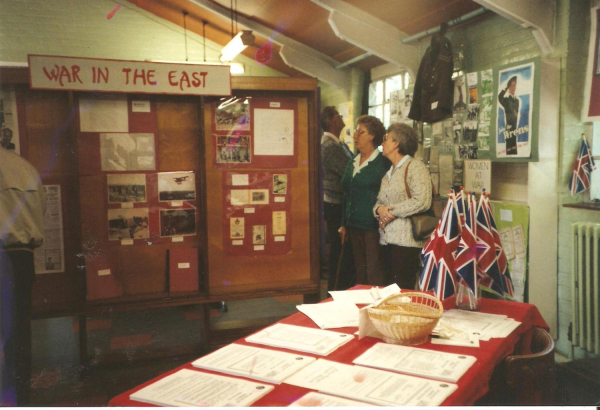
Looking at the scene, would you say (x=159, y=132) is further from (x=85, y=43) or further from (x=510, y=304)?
(x=85, y=43)

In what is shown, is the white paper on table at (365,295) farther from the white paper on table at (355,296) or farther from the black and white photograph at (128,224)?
the black and white photograph at (128,224)

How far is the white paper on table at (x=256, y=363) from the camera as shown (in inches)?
56.7

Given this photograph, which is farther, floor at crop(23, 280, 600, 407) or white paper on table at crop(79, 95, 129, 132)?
white paper on table at crop(79, 95, 129, 132)

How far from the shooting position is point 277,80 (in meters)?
3.55

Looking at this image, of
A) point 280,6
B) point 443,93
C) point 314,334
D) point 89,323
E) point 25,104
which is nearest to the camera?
point 314,334

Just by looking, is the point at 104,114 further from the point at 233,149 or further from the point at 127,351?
the point at 127,351

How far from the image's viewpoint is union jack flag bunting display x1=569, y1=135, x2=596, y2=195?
315cm

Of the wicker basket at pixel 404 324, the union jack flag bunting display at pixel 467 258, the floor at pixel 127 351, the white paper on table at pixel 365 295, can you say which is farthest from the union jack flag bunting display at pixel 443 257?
the floor at pixel 127 351

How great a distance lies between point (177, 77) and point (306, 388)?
251 centimetres

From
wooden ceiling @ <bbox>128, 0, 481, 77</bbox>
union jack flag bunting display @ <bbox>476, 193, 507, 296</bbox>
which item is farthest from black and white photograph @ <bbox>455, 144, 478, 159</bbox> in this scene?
union jack flag bunting display @ <bbox>476, 193, 507, 296</bbox>

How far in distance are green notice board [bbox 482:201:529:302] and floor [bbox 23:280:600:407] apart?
637 millimetres

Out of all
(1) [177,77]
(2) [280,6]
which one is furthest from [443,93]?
(2) [280,6]

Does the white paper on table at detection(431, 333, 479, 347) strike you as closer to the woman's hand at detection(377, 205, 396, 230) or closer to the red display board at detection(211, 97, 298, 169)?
the woman's hand at detection(377, 205, 396, 230)

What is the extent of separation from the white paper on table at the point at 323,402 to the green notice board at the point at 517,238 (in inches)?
94.2
